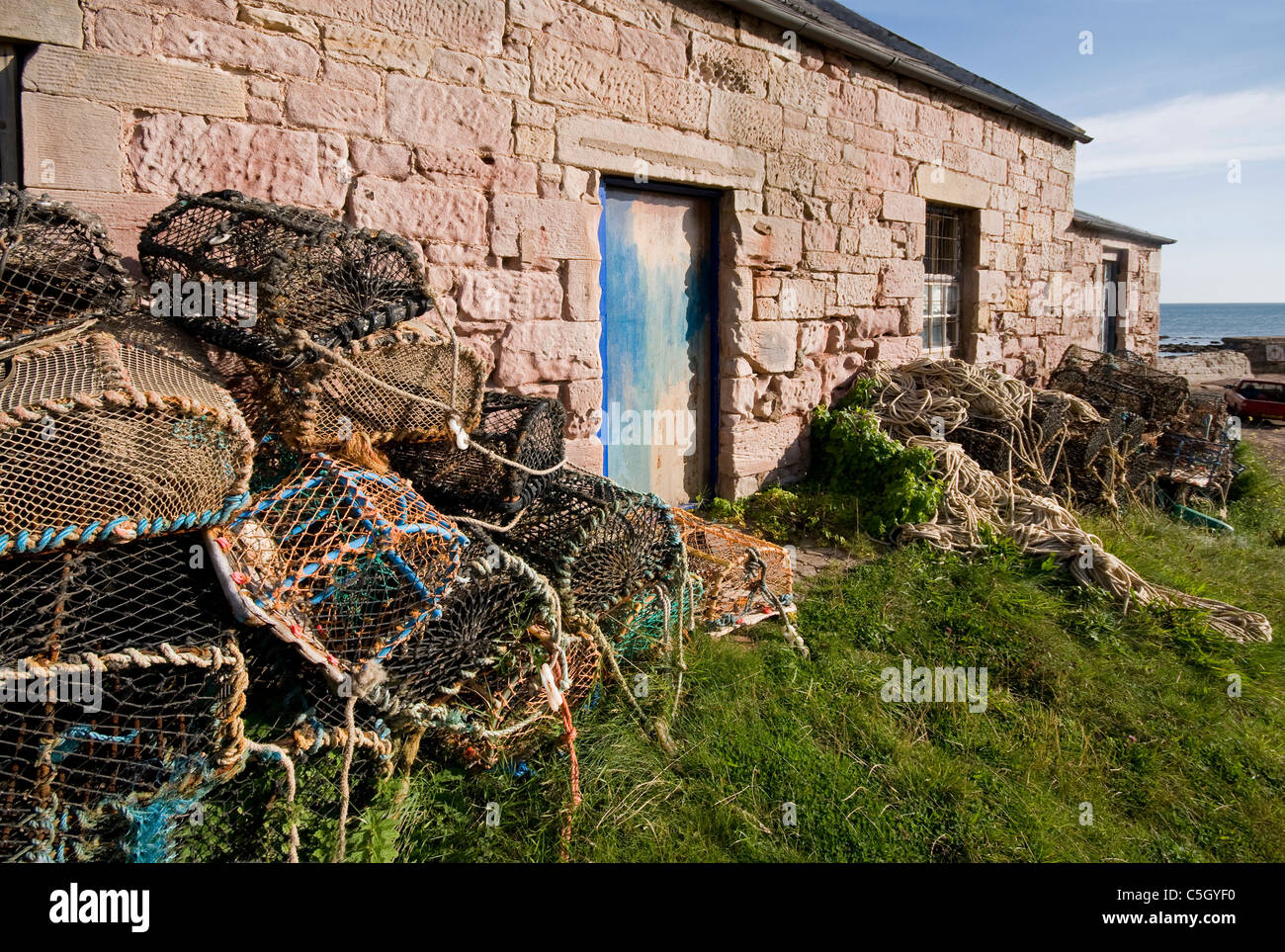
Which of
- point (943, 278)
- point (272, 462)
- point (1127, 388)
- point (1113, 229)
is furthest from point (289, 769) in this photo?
point (1113, 229)

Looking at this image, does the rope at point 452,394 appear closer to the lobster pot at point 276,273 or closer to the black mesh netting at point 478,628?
the lobster pot at point 276,273

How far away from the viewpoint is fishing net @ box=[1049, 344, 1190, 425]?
7262mm

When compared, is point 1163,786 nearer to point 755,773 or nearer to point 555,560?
point 755,773

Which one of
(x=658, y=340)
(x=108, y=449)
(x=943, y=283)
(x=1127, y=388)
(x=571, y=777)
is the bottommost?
(x=571, y=777)

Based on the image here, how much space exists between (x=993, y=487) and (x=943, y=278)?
3015mm

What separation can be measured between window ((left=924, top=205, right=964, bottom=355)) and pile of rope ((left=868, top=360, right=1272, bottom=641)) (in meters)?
1.10

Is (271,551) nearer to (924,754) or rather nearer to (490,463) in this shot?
(490,463)

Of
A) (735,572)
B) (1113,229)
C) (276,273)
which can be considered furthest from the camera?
(1113,229)

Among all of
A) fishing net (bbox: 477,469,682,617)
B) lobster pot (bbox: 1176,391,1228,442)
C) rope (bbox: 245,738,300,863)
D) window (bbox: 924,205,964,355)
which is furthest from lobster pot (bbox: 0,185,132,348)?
lobster pot (bbox: 1176,391,1228,442)

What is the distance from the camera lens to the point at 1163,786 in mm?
3242

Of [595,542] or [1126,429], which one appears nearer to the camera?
[595,542]

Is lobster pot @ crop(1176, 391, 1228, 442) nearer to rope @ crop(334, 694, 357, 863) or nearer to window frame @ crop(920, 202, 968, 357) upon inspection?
window frame @ crop(920, 202, 968, 357)

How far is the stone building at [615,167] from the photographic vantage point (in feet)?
11.1

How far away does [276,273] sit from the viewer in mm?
2750
